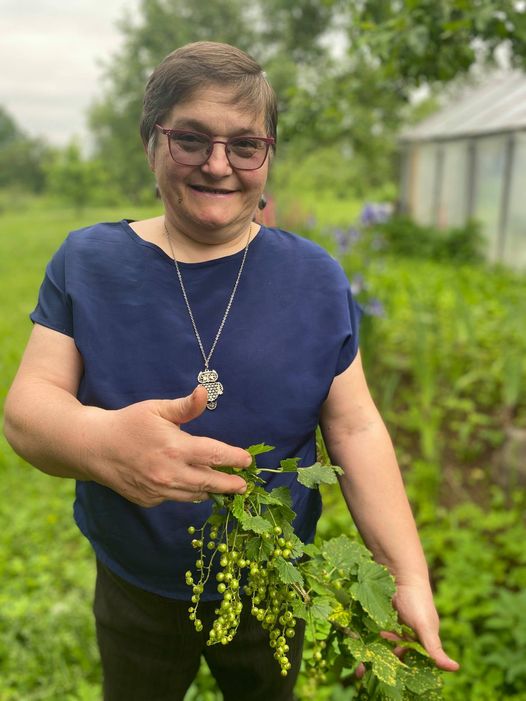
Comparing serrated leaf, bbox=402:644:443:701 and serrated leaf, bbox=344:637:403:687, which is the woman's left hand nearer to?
serrated leaf, bbox=402:644:443:701

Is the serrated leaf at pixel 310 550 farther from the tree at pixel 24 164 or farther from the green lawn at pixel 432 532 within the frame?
the tree at pixel 24 164

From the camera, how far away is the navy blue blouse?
3.44 ft

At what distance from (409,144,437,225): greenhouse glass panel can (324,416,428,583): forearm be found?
10.9 meters

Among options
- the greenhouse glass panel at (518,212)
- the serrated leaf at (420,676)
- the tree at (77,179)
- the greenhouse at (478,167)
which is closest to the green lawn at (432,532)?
the serrated leaf at (420,676)

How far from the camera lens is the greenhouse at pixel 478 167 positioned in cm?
813

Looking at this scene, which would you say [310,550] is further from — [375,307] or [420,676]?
[375,307]

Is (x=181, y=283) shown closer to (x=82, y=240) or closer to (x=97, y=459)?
(x=82, y=240)

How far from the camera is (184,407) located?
2.59ft

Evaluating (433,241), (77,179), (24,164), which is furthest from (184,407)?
(24,164)

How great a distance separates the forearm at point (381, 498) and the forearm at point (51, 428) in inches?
18.2

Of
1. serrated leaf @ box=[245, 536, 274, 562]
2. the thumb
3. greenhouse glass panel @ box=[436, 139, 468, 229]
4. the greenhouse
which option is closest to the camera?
the thumb

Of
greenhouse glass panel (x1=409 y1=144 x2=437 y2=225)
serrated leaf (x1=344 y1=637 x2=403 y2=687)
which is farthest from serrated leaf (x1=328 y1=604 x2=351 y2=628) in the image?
greenhouse glass panel (x1=409 y1=144 x2=437 y2=225)

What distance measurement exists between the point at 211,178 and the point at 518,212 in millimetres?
7808

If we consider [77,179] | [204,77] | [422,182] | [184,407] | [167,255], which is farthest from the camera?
[77,179]
